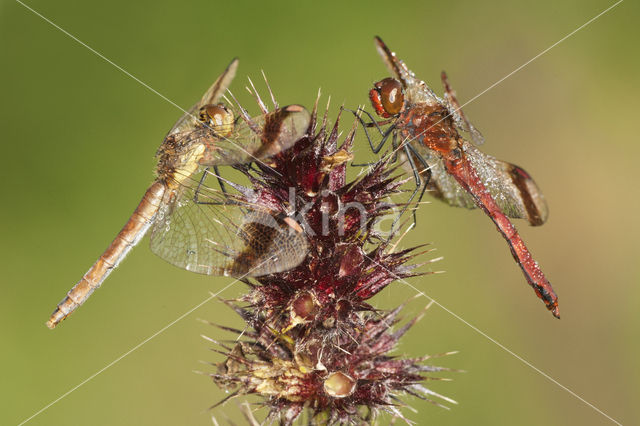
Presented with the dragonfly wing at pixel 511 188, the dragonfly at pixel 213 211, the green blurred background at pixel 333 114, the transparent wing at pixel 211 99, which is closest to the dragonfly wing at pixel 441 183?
the dragonfly wing at pixel 511 188

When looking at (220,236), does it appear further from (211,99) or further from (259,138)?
(211,99)

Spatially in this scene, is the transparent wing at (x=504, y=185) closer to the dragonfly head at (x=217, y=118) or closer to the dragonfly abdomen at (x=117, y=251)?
the dragonfly head at (x=217, y=118)

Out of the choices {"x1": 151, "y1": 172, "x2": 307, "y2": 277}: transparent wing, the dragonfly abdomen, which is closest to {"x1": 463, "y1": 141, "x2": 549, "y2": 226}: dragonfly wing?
{"x1": 151, "y1": 172, "x2": 307, "y2": 277}: transparent wing

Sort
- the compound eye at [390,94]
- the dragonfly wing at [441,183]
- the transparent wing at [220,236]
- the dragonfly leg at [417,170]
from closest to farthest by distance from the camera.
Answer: the transparent wing at [220,236] → the compound eye at [390,94] → the dragonfly leg at [417,170] → the dragonfly wing at [441,183]

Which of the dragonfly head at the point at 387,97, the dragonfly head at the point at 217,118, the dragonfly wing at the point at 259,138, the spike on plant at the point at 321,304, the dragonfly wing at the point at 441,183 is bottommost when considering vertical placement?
the spike on plant at the point at 321,304

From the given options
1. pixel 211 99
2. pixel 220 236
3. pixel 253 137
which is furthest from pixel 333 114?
pixel 220 236

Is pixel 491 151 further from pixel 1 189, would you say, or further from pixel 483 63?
pixel 1 189

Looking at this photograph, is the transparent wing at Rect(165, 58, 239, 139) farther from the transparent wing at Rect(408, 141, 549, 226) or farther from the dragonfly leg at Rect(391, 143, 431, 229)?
the transparent wing at Rect(408, 141, 549, 226)
